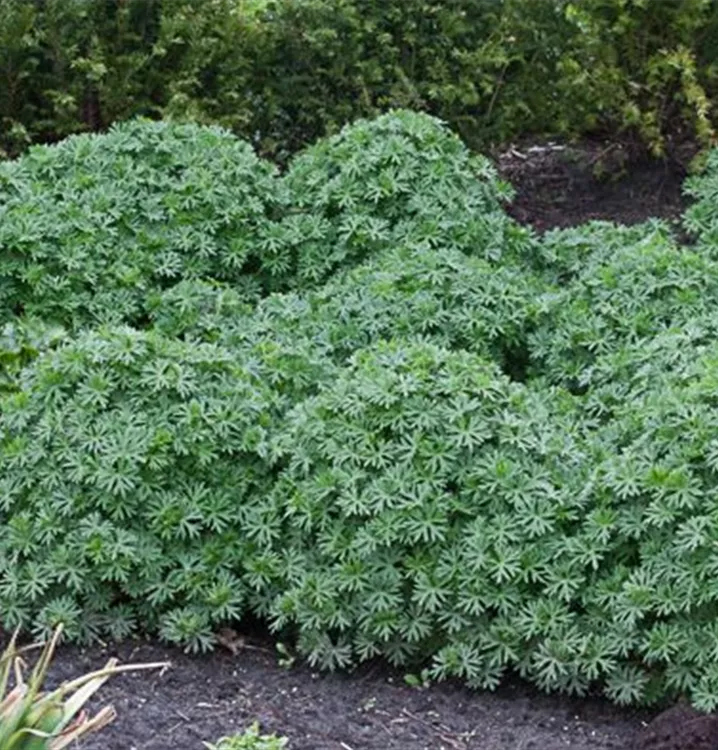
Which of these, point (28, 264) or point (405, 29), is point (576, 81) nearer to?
point (405, 29)

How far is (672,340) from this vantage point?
5.73 meters

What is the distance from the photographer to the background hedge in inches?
312

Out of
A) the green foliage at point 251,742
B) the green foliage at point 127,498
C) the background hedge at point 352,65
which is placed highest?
the background hedge at point 352,65

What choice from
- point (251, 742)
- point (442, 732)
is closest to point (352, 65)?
point (442, 732)

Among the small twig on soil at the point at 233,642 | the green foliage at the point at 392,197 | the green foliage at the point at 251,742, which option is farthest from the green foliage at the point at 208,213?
the green foliage at the point at 251,742

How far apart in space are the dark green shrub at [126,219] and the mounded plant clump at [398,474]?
0.29 m

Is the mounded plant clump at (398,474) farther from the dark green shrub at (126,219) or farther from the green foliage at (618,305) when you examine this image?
the dark green shrub at (126,219)

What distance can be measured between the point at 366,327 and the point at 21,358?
121 cm

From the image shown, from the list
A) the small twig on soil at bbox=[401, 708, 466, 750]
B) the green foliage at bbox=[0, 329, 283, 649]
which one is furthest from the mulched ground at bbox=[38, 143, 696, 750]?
the green foliage at bbox=[0, 329, 283, 649]

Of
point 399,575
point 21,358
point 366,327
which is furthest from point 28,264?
point 399,575

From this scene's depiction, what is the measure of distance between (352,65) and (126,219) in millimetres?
1967

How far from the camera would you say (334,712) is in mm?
4828

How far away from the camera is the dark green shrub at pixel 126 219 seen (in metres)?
6.54

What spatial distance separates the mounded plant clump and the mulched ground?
3.1 inches
